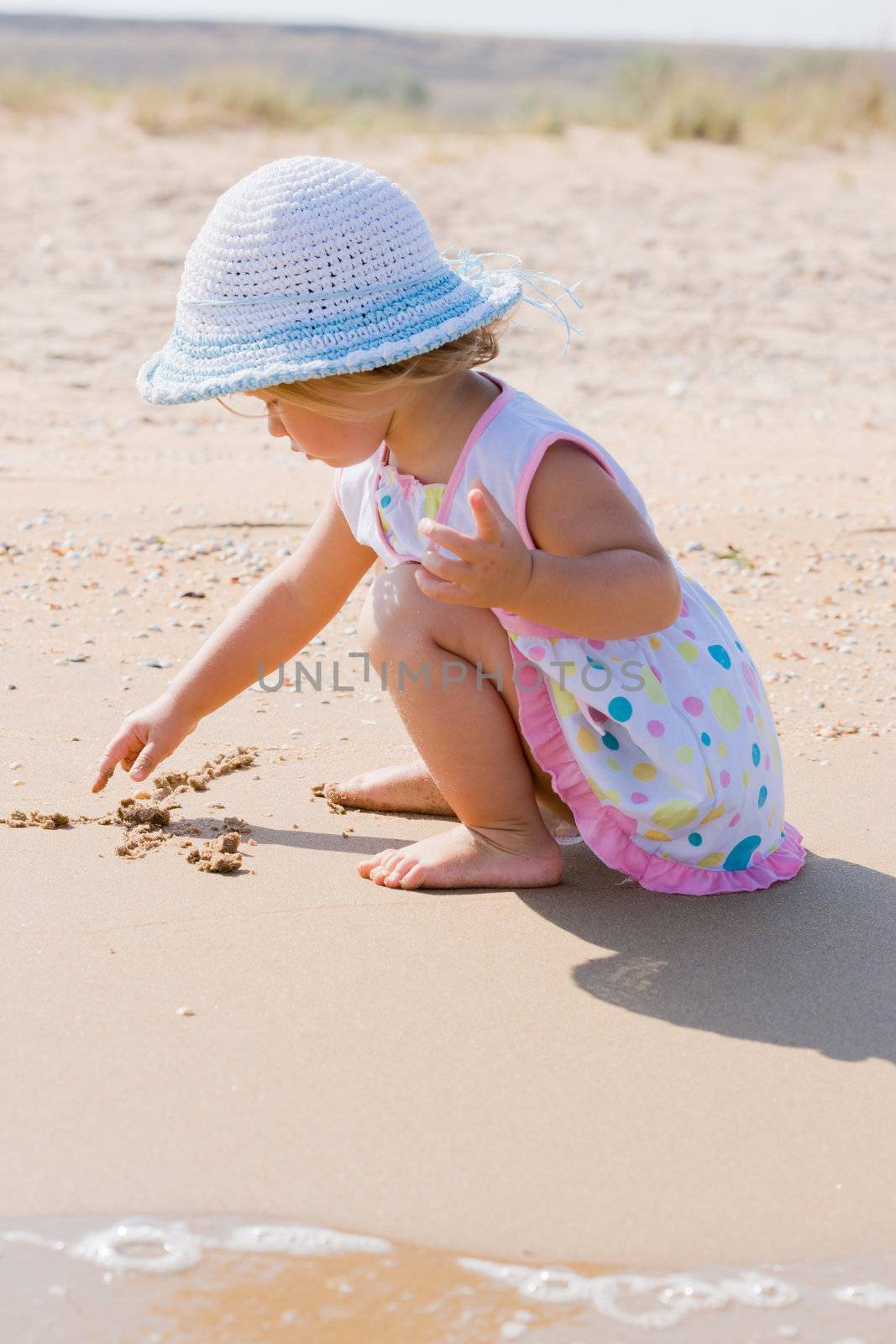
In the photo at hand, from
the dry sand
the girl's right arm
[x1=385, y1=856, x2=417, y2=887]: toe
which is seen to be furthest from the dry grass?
[x1=385, y1=856, x2=417, y2=887]: toe

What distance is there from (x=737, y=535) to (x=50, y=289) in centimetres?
459

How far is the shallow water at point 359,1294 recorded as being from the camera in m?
1.46

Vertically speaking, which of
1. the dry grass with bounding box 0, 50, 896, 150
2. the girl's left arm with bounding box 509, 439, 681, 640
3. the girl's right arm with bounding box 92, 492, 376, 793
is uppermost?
the dry grass with bounding box 0, 50, 896, 150

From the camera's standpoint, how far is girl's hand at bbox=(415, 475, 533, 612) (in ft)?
→ 6.05

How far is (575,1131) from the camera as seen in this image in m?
1.73

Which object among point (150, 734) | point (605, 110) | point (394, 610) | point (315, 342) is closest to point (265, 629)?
point (150, 734)

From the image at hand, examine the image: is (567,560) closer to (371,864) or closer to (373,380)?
(373,380)

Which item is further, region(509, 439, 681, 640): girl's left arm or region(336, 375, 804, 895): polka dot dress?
region(336, 375, 804, 895): polka dot dress


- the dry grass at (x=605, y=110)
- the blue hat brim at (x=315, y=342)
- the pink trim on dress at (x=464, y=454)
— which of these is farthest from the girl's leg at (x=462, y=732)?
the dry grass at (x=605, y=110)

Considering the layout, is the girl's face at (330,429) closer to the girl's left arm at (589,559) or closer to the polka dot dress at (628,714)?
the polka dot dress at (628,714)

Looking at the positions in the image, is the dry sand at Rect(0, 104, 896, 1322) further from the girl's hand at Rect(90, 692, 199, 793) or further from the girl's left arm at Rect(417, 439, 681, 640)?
the girl's left arm at Rect(417, 439, 681, 640)

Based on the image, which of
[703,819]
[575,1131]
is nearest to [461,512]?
[703,819]

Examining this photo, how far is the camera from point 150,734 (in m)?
2.42

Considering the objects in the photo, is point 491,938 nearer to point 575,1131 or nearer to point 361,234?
point 575,1131
